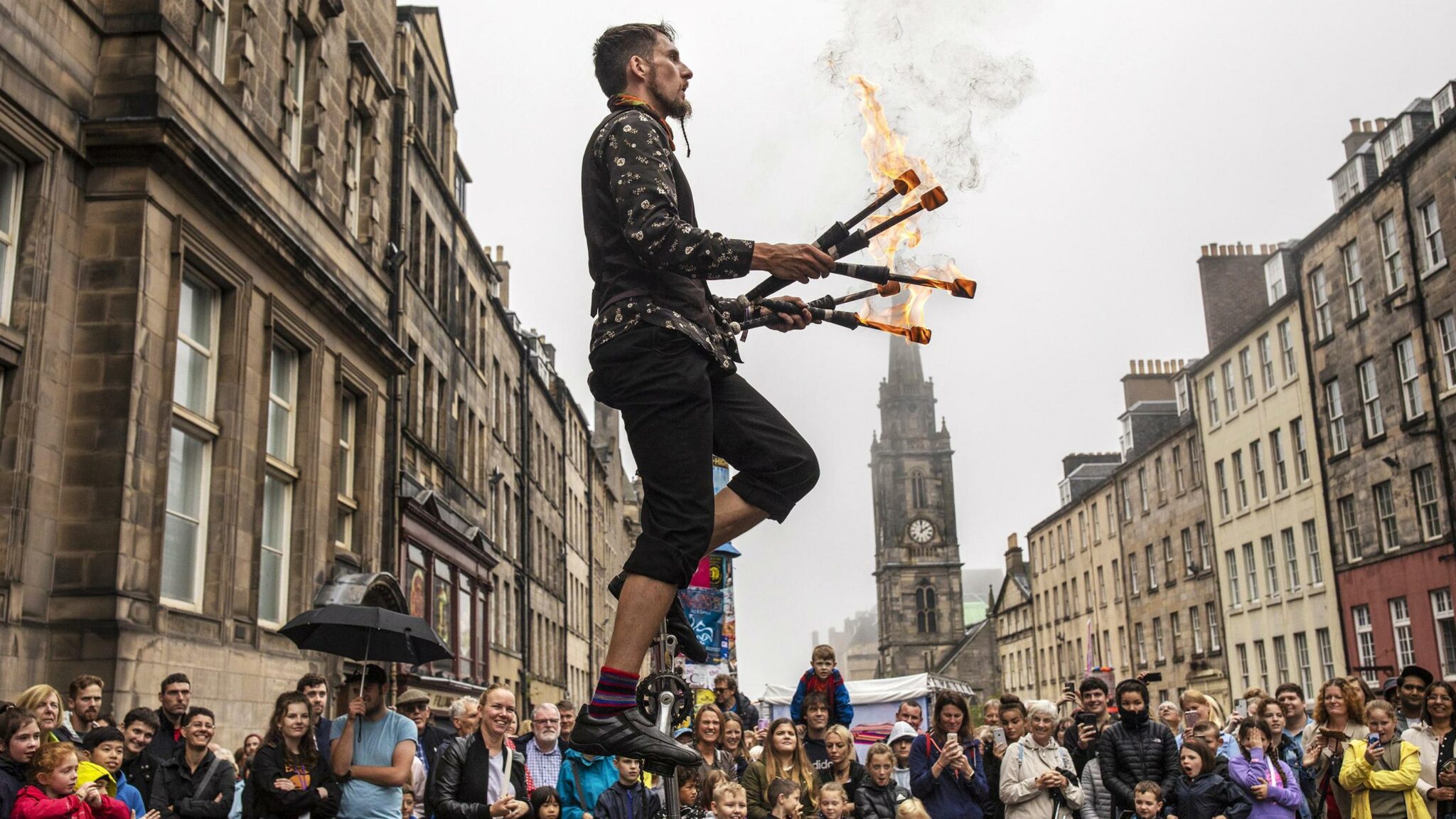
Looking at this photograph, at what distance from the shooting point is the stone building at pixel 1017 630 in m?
81.1

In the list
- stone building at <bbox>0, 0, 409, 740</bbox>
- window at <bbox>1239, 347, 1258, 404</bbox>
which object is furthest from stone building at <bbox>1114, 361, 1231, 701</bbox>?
stone building at <bbox>0, 0, 409, 740</bbox>

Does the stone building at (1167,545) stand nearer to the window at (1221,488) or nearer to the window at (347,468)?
the window at (1221,488)

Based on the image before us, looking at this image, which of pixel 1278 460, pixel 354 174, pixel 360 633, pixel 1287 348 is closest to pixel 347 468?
pixel 354 174

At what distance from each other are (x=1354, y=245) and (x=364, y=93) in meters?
26.7

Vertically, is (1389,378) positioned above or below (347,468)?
above

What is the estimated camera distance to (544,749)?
1038 centimetres

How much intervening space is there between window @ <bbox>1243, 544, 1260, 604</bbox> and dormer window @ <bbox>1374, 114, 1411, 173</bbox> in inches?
594

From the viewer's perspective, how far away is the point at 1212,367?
47594 millimetres

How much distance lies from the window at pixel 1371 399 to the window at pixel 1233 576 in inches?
469

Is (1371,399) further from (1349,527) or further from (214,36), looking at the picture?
(214,36)

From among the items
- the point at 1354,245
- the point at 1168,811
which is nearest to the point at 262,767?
the point at 1168,811

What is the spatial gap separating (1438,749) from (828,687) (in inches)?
183

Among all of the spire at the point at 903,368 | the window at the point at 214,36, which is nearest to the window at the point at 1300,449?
the window at the point at 214,36

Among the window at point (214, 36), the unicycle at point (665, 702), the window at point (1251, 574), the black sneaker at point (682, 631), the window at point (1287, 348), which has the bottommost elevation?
the unicycle at point (665, 702)
